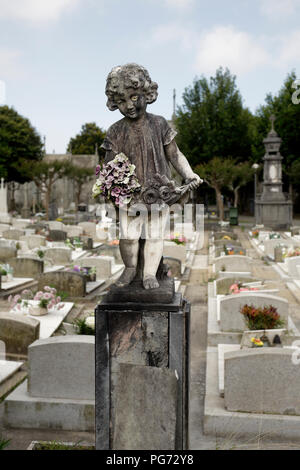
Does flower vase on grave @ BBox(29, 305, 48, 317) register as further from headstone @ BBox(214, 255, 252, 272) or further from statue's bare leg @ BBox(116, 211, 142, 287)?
headstone @ BBox(214, 255, 252, 272)

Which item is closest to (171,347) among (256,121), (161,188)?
(161,188)

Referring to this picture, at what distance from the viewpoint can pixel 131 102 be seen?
13.1ft

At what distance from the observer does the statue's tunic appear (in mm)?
4078

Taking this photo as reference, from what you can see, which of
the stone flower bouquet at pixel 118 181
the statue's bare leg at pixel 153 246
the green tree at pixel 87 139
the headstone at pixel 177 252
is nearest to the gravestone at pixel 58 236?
the headstone at pixel 177 252

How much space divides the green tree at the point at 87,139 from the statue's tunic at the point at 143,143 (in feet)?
211

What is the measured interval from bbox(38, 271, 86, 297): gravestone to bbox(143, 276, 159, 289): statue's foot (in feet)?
26.9

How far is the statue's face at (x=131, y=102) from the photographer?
13.0ft

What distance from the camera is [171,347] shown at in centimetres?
386

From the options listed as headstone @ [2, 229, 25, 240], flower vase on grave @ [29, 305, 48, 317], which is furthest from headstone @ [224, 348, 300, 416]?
headstone @ [2, 229, 25, 240]

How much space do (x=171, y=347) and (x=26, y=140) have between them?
45.4m

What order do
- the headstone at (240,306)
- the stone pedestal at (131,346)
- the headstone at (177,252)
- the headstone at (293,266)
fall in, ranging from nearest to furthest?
the stone pedestal at (131,346) → the headstone at (240,306) → the headstone at (293,266) → the headstone at (177,252)

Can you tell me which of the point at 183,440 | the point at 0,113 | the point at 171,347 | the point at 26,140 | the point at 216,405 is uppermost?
the point at 0,113

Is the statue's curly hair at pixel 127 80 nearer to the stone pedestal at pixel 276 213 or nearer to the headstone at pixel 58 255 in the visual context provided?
the headstone at pixel 58 255
